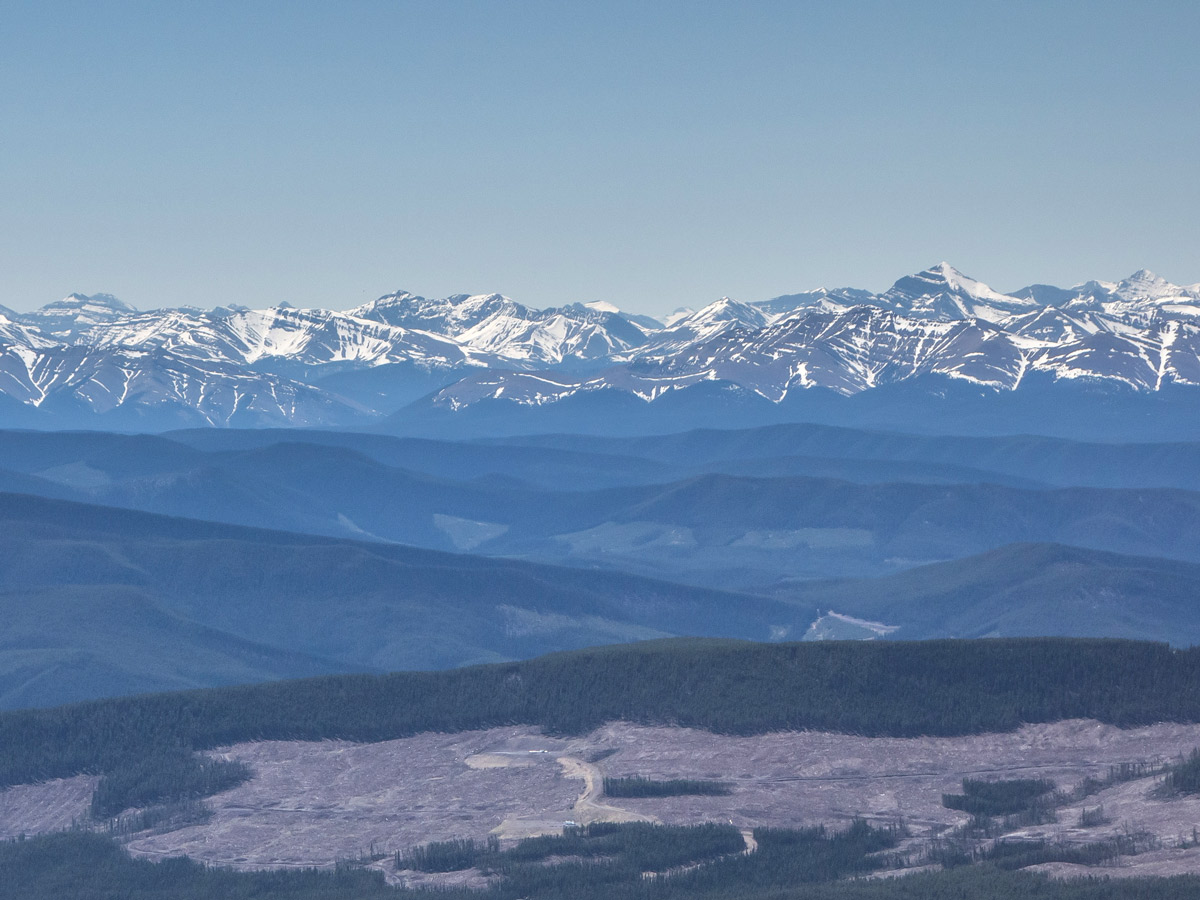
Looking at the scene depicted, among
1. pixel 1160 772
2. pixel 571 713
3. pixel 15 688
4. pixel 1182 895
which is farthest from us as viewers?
pixel 15 688

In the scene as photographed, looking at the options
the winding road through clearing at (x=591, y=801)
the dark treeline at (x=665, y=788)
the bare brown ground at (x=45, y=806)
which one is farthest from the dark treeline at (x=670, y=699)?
the dark treeline at (x=665, y=788)

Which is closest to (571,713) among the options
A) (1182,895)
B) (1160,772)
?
(1160,772)

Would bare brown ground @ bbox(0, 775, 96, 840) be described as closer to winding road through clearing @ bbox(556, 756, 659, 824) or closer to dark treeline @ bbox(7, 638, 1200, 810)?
dark treeline @ bbox(7, 638, 1200, 810)

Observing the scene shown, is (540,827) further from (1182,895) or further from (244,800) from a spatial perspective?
(1182,895)

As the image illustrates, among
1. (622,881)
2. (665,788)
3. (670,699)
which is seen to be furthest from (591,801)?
(670,699)

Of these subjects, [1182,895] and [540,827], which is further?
[540,827]

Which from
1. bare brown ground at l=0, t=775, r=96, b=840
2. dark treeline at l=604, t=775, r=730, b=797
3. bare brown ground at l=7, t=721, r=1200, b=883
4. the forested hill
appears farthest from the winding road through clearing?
bare brown ground at l=0, t=775, r=96, b=840
